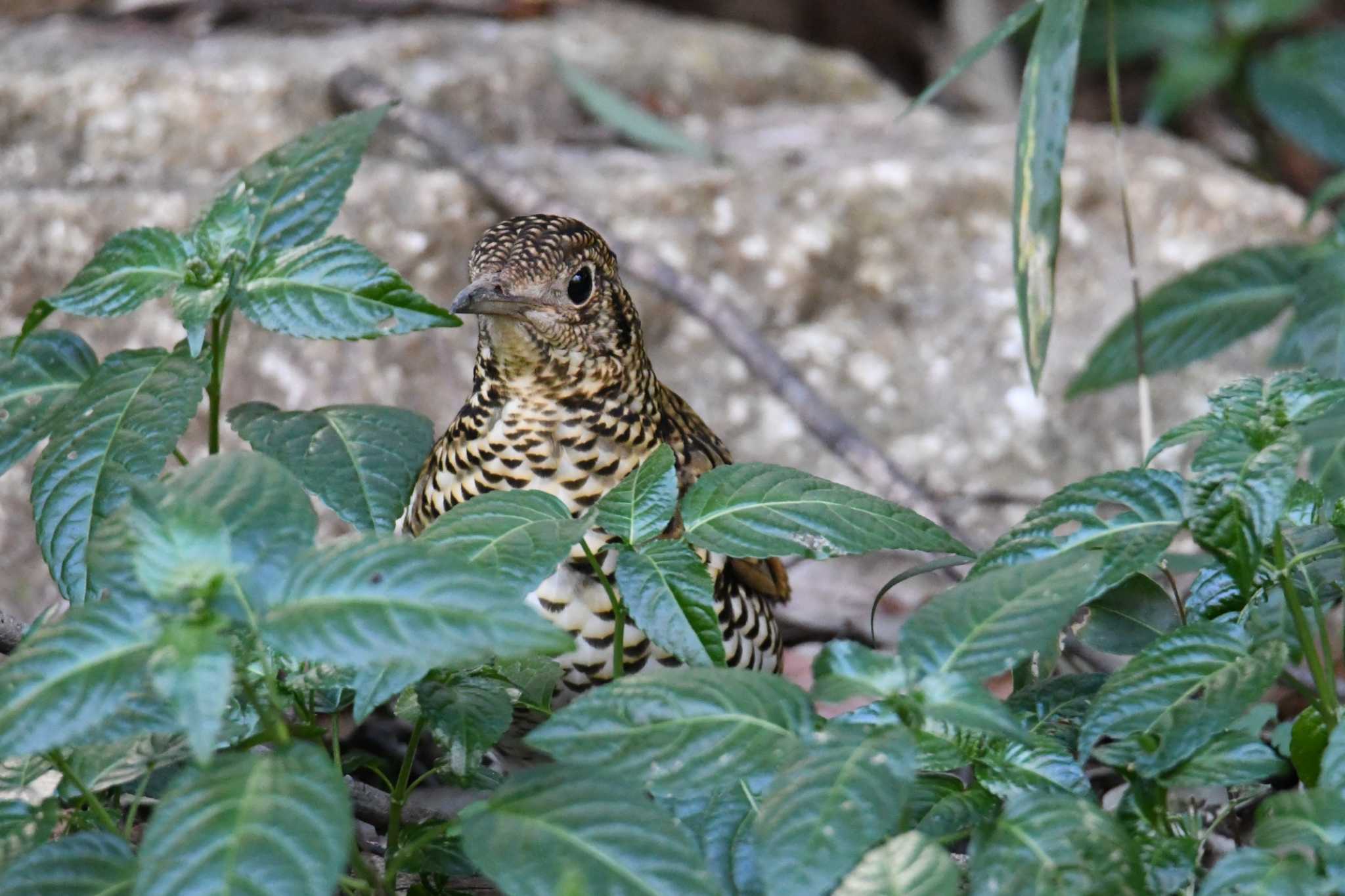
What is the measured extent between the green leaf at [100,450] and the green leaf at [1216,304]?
1.94 metres

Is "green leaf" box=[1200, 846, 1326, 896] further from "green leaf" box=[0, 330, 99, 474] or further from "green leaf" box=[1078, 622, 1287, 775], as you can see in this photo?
"green leaf" box=[0, 330, 99, 474]

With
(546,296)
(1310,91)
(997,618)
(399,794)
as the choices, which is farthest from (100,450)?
(1310,91)

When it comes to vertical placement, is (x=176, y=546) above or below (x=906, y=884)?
above

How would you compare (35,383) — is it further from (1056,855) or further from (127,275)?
(1056,855)

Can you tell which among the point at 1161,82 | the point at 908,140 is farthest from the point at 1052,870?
the point at 1161,82

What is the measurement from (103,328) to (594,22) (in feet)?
8.17

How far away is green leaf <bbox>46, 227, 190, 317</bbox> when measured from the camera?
200cm

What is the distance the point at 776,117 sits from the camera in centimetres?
512

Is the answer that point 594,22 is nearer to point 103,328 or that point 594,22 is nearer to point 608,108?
point 608,108

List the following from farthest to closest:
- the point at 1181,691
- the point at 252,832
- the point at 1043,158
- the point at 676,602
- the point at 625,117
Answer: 1. the point at 625,117
2. the point at 1043,158
3. the point at 676,602
4. the point at 1181,691
5. the point at 252,832

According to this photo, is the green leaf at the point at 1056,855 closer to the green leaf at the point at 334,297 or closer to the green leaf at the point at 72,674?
the green leaf at the point at 72,674

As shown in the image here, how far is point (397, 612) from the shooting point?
1.28m

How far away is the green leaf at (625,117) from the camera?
4633 mm

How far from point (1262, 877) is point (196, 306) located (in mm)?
1439
